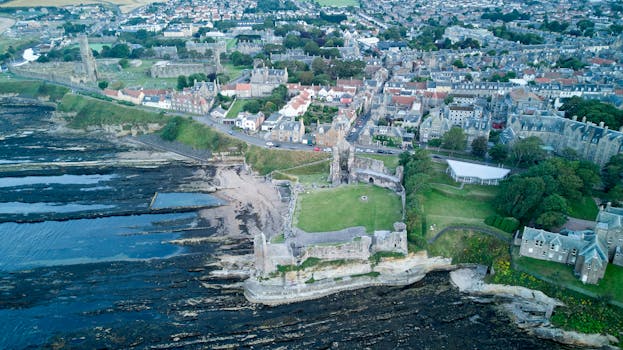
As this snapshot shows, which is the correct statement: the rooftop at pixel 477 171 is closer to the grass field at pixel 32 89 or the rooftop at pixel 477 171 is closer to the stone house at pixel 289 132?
the stone house at pixel 289 132

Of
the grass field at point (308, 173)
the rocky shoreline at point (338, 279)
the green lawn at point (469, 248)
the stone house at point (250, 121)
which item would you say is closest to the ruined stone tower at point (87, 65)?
the stone house at point (250, 121)

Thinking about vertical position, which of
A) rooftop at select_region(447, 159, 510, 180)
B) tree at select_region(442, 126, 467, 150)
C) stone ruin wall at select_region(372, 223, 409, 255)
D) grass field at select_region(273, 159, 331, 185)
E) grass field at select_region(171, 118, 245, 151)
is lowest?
stone ruin wall at select_region(372, 223, 409, 255)

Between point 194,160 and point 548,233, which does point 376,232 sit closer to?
point 548,233

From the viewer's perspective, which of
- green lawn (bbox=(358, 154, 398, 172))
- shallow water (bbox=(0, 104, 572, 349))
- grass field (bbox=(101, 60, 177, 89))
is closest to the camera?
shallow water (bbox=(0, 104, 572, 349))

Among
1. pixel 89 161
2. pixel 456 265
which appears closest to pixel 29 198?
pixel 89 161

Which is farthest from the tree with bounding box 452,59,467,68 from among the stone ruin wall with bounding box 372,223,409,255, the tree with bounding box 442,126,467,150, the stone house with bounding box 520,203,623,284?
the stone ruin wall with bounding box 372,223,409,255

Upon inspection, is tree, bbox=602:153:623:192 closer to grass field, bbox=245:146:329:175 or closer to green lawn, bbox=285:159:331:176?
green lawn, bbox=285:159:331:176
